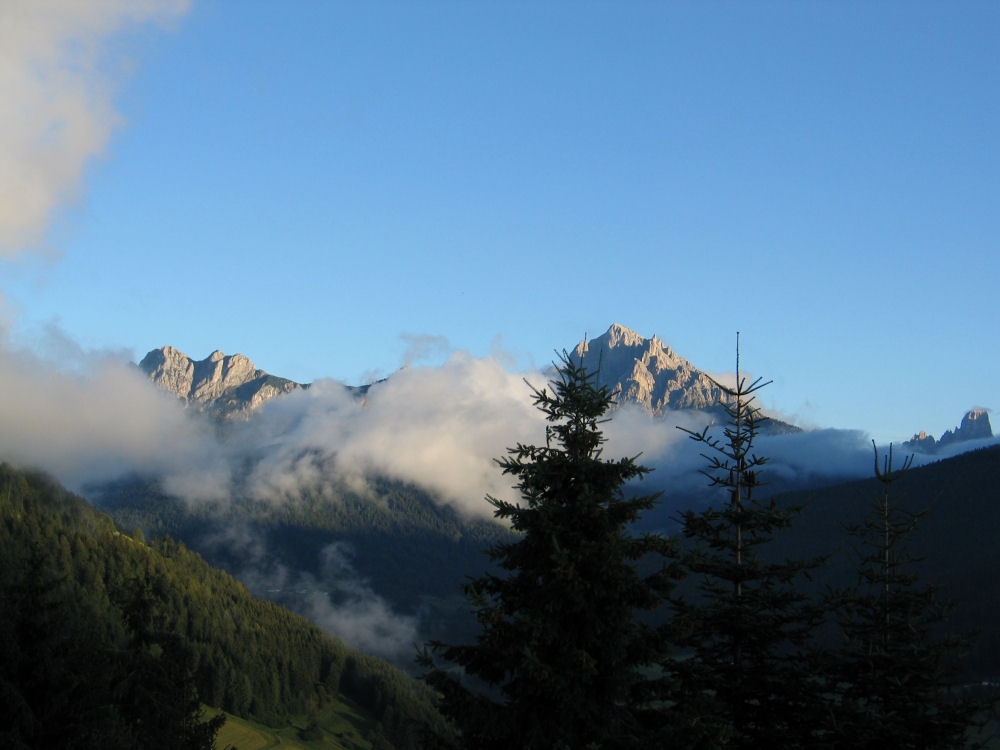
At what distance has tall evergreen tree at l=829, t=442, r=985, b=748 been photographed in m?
Answer: 23.3

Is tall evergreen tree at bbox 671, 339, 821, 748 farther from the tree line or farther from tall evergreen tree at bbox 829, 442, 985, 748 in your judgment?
tall evergreen tree at bbox 829, 442, 985, 748

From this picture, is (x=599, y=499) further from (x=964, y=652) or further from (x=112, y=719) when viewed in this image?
(x=112, y=719)

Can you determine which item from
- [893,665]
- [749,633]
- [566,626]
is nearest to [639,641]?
[566,626]

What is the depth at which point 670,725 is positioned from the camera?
18.6 metres

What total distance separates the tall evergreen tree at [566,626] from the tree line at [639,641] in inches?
1.7

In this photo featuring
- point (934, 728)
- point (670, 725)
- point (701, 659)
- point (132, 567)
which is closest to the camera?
point (670, 725)

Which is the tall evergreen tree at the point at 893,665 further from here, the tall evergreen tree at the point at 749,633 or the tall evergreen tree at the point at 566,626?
the tall evergreen tree at the point at 566,626

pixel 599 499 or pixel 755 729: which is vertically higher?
pixel 599 499

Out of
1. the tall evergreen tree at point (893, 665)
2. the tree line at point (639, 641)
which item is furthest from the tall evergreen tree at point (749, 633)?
the tall evergreen tree at point (893, 665)

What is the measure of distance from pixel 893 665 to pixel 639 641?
9714 millimetres

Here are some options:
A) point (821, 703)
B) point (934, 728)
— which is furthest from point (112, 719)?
point (934, 728)

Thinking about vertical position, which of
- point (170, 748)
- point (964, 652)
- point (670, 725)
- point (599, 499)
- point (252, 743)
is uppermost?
point (599, 499)

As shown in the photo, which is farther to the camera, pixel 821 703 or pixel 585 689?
pixel 821 703

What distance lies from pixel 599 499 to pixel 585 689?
182 inches
